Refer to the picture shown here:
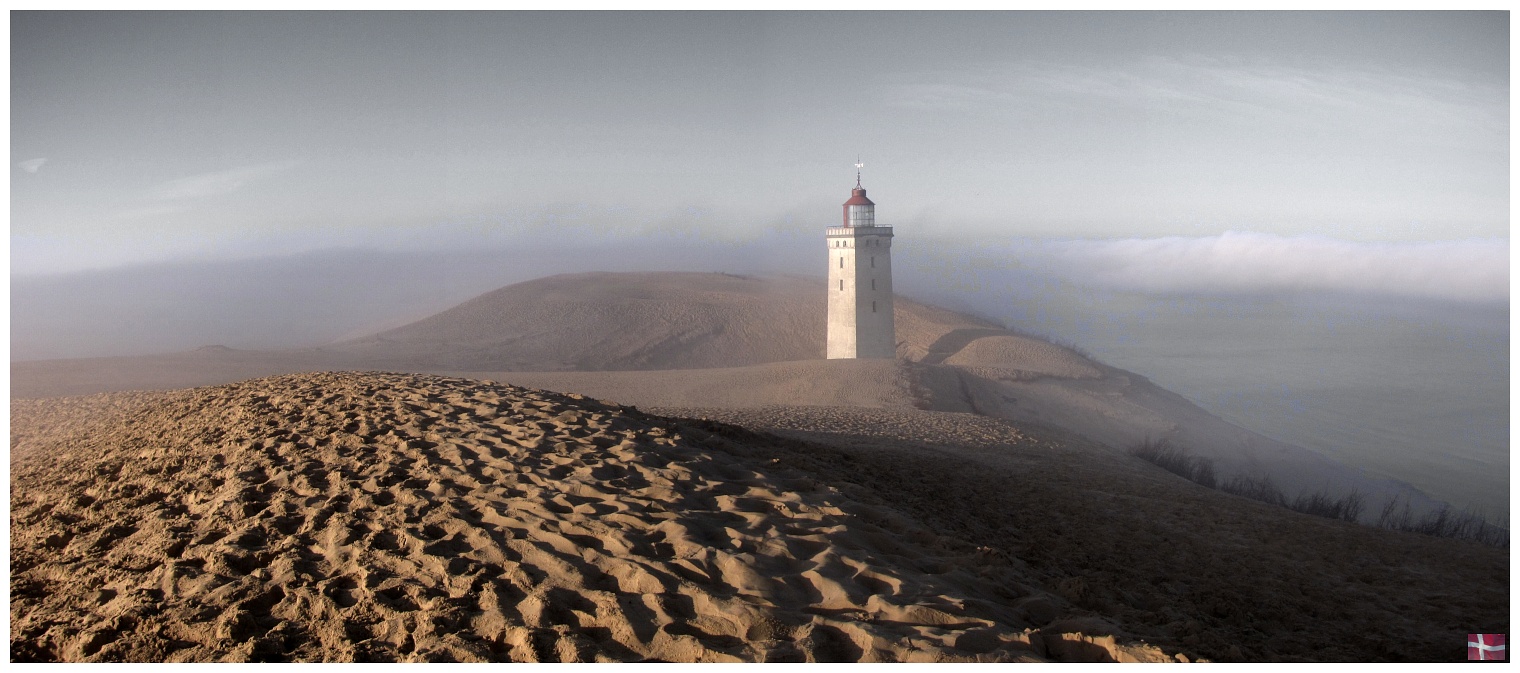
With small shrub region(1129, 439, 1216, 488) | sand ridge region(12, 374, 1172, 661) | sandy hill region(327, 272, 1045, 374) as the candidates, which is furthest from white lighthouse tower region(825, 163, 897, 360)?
sand ridge region(12, 374, 1172, 661)

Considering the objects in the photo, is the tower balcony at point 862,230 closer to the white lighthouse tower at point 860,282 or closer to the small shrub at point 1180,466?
the white lighthouse tower at point 860,282

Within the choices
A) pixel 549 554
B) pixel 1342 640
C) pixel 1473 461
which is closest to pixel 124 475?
pixel 549 554

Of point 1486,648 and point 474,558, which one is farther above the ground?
point 474,558

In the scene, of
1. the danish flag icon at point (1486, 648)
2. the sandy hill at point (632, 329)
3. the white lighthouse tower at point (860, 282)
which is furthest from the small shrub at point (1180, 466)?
the sandy hill at point (632, 329)

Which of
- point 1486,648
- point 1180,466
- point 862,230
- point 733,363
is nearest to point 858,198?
point 862,230

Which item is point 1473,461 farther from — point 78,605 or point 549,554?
point 78,605

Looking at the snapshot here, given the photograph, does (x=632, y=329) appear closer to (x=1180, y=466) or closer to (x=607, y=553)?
(x=1180, y=466)
